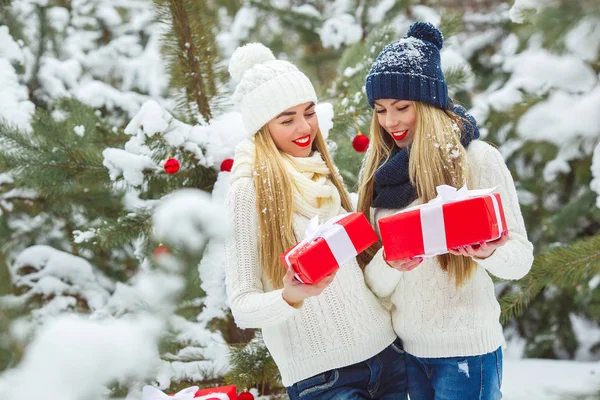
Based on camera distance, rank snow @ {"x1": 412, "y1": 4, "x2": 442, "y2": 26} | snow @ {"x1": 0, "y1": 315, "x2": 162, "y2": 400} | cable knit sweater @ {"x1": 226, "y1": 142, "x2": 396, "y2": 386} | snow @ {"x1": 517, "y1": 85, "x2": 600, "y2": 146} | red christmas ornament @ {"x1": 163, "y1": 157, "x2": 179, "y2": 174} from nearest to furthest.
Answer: snow @ {"x1": 0, "y1": 315, "x2": 162, "y2": 400}, cable knit sweater @ {"x1": 226, "y1": 142, "x2": 396, "y2": 386}, red christmas ornament @ {"x1": 163, "y1": 157, "x2": 179, "y2": 174}, snow @ {"x1": 517, "y1": 85, "x2": 600, "y2": 146}, snow @ {"x1": 412, "y1": 4, "x2": 442, "y2": 26}

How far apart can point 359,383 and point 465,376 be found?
0.35 m

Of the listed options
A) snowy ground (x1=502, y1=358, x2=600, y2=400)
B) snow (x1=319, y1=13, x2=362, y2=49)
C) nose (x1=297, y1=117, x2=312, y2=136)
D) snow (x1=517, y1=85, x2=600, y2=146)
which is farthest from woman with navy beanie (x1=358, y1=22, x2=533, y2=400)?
snow (x1=319, y1=13, x2=362, y2=49)

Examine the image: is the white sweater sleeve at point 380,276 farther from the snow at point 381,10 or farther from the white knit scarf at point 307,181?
the snow at point 381,10

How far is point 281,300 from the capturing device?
1.69 m

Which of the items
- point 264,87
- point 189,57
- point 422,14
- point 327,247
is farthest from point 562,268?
point 422,14

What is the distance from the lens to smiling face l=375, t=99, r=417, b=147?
195cm

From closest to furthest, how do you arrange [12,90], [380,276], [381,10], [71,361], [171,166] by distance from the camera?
1. [71,361]
2. [380,276]
3. [171,166]
4. [12,90]
5. [381,10]

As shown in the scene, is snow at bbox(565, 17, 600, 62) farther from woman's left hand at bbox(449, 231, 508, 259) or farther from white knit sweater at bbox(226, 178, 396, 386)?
white knit sweater at bbox(226, 178, 396, 386)

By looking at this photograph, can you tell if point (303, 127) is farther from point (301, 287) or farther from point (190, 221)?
point (190, 221)

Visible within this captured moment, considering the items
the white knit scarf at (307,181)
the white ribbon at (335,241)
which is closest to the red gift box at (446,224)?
the white ribbon at (335,241)

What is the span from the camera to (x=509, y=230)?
1812 mm

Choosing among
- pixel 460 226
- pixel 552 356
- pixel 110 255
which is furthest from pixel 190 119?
pixel 552 356

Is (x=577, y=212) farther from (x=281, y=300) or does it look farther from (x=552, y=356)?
(x=281, y=300)

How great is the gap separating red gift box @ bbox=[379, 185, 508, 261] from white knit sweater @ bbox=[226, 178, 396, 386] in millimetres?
381
